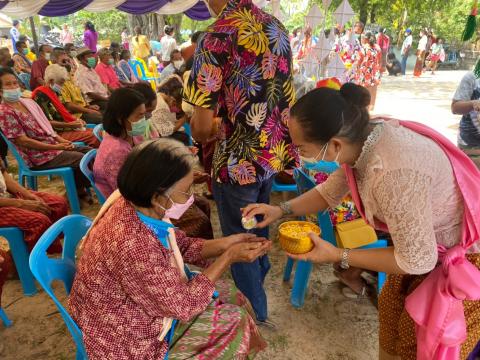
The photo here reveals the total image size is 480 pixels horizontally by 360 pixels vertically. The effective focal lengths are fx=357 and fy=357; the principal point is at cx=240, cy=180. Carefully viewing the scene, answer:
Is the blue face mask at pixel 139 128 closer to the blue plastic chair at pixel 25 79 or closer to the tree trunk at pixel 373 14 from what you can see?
the blue plastic chair at pixel 25 79

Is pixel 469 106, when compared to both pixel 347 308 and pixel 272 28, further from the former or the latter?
pixel 272 28

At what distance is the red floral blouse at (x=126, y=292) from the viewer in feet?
4.17

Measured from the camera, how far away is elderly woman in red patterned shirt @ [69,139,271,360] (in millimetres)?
1282

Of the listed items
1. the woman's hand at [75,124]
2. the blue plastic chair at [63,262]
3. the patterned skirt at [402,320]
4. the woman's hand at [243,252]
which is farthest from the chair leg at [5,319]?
the woman's hand at [75,124]

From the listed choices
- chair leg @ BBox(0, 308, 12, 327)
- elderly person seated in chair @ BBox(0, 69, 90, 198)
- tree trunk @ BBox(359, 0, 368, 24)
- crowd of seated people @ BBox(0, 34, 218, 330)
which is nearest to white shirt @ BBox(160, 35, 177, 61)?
crowd of seated people @ BBox(0, 34, 218, 330)

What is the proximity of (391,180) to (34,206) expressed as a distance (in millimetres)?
2571

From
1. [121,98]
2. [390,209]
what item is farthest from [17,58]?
[390,209]

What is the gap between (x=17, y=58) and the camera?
29.3 feet

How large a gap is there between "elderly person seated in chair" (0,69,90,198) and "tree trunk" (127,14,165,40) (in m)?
14.0

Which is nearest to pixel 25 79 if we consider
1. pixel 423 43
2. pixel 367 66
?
pixel 367 66

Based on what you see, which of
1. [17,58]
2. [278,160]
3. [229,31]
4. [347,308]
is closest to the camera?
[229,31]

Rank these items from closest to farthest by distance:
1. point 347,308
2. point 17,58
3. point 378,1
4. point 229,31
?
point 229,31 < point 347,308 < point 17,58 < point 378,1

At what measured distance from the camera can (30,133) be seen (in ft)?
11.8

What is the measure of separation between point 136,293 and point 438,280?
1167 mm
